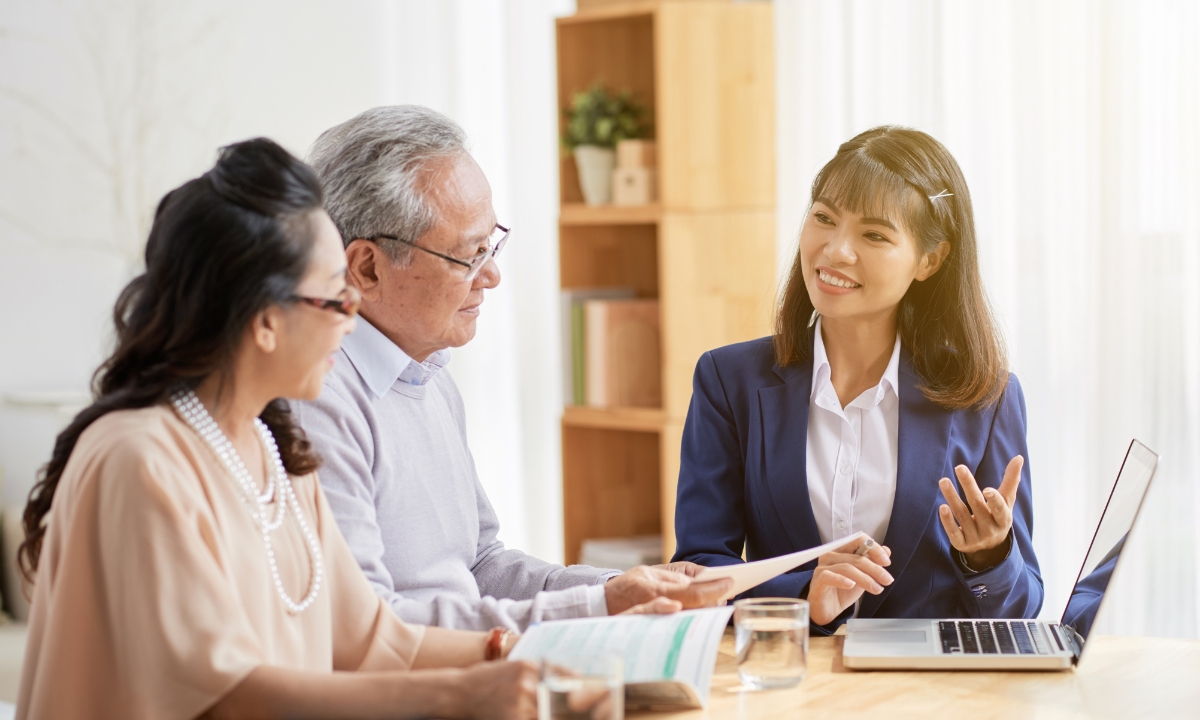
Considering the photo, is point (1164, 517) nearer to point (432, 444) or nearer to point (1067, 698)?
point (1067, 698)

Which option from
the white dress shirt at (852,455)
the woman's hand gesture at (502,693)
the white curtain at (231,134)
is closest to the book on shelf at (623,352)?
the white curtain at (231,134)

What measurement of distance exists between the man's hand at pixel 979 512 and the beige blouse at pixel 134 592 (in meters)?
0.98

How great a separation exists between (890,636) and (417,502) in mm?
680

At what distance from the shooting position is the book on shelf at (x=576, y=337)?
11.2 ft

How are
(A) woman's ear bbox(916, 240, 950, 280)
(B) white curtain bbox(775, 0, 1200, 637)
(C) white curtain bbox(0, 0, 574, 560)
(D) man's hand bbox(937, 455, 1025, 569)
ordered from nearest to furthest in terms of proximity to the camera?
(D) man's hand bbox(937, 455, 1025, 569) < (A) woman's ear bbox(916, 240, 950, 280) < (B) white curtain bbox(775, 0, 1200, 637) < (C) white curtain bbox(0, 0, 574, 560)

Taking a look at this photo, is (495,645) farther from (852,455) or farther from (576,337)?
(576,337)

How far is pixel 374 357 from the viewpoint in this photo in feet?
5.46

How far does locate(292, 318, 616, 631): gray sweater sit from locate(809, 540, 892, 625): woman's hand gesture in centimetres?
33

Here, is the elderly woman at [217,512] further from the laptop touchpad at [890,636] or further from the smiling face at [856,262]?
the smiling face at [856,262]

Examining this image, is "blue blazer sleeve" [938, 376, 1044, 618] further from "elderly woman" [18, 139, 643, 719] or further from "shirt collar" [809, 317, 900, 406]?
"elderly woman" [18, 139, 643, 719]

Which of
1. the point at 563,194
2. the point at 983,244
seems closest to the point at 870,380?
the point at 983,244

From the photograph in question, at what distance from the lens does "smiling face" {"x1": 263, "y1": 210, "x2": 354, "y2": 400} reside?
4.02ft

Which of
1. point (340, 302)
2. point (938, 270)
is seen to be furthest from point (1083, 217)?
point (340, 302)

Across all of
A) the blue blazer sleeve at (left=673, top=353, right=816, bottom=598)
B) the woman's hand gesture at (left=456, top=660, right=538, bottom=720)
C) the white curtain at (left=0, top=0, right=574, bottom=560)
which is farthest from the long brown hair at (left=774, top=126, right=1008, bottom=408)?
the white curtain at (left=0, top=0, right=574, bottom=560)
